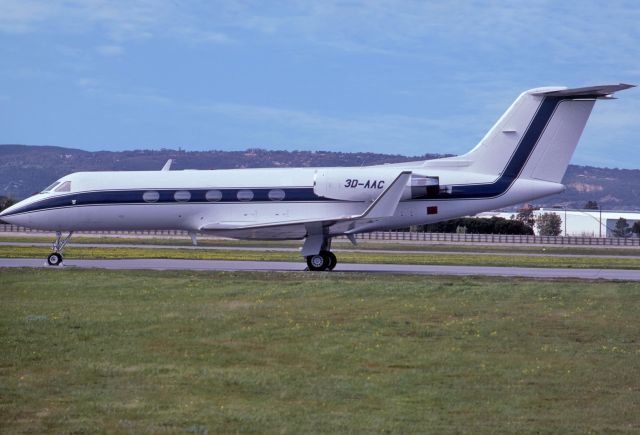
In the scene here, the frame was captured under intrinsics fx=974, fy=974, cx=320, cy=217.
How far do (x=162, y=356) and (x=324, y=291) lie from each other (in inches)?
313

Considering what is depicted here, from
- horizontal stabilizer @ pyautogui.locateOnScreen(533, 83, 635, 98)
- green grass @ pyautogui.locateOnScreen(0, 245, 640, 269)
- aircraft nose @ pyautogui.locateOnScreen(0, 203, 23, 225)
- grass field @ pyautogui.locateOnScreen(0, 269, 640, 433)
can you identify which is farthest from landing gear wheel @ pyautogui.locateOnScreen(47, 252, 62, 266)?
horizontal stabilizer @ pyautogui.locateOnScreen(533, 83, 635, 98)

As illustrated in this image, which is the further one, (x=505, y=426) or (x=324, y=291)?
(x=324, y=291)

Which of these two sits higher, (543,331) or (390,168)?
(390,168)

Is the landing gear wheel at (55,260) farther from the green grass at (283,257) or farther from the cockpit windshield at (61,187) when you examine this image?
the green grass at (283,257)

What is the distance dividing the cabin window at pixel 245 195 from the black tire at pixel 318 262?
2611 millimetres

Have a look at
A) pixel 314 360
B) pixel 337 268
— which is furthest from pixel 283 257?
pixel 314 360

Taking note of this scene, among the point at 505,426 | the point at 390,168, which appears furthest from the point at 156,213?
the point at 505,426

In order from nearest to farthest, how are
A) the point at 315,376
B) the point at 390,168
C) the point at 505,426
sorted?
the point at 505,426 → the point at 315,376 → the point at 390,168

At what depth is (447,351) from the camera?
14.5 meters

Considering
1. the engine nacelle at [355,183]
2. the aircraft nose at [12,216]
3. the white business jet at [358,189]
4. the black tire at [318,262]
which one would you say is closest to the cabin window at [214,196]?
the white business jet at [358,189]

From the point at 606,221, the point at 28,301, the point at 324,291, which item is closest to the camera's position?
the point at 28,301

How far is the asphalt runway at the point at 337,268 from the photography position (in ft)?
96.8

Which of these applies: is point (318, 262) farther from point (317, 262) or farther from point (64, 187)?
point (64, 187)

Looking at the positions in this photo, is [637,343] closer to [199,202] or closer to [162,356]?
[162,356]
